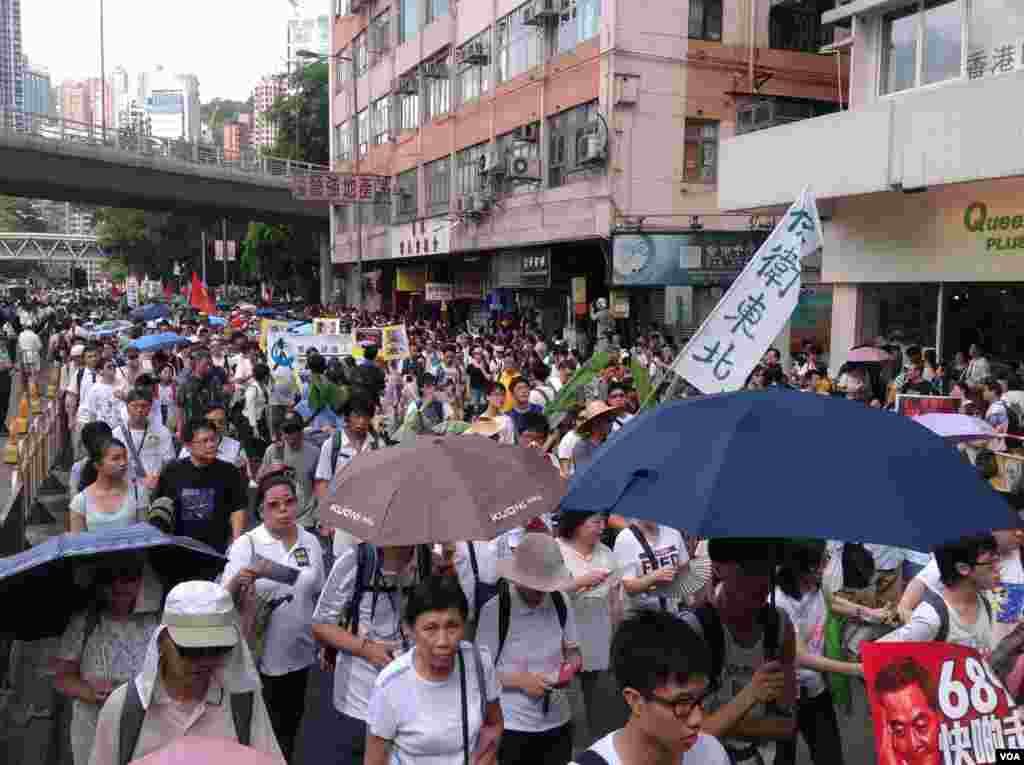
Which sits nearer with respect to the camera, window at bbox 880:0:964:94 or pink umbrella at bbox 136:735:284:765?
pink umbrella at bbox 136:735:284:765

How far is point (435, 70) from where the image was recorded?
35875mm

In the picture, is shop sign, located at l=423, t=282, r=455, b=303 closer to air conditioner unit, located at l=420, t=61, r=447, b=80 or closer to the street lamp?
the street lamp

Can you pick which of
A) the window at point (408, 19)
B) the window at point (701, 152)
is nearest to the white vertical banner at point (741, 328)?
the window at point (701, 152)

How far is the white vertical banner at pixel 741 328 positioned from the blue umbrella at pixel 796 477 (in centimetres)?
216

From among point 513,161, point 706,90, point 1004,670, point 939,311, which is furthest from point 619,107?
point 1004,670

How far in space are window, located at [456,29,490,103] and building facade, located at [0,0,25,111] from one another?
159m

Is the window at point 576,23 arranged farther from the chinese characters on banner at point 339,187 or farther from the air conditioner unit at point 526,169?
the chinese characters on banner at point 339,187

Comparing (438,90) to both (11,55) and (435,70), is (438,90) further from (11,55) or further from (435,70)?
(11,55)

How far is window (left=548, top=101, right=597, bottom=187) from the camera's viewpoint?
25438 mm

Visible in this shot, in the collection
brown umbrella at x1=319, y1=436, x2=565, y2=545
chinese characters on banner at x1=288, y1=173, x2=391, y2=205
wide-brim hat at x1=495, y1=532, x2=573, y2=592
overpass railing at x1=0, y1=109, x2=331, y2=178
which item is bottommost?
wide-brim hat at x1=495, y1=532, x2=573, y2=592

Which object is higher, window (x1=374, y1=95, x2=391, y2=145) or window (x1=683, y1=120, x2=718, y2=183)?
window (x1=374, y1=95, x2=391, y2=145)

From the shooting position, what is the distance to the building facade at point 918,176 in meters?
14.9

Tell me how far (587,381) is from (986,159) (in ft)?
22.5

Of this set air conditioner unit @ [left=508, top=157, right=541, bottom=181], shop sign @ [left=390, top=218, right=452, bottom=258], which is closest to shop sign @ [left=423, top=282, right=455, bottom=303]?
shop sign @ [left=390, top=218, right=452, bottom=258]
